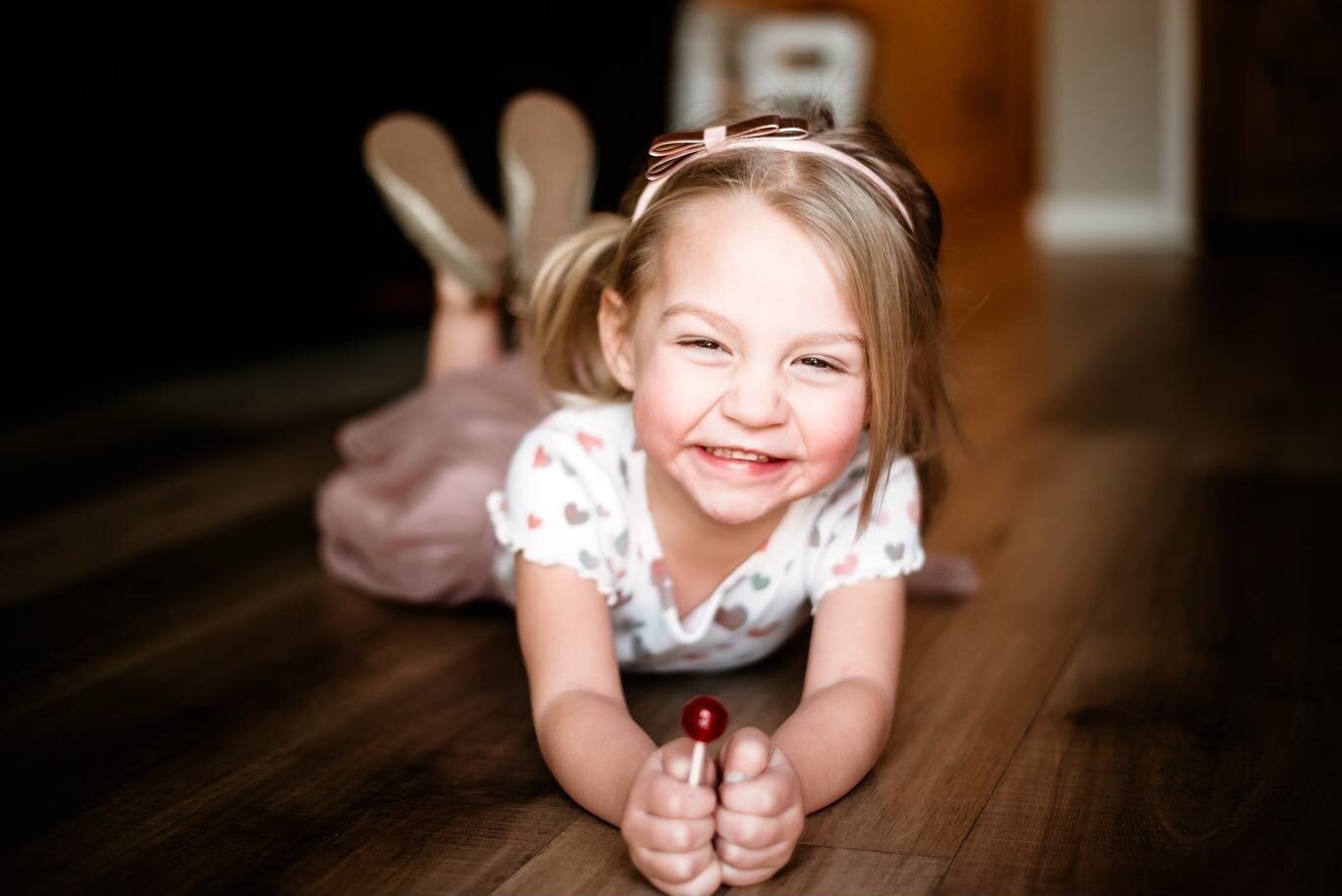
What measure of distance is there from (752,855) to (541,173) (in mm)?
1040

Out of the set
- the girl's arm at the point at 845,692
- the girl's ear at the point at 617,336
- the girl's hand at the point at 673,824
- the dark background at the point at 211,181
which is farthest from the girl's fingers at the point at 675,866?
the dark background at the point at 211,181

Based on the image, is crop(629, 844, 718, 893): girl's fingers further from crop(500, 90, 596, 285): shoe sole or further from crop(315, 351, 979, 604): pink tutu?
crop(500, 90, 596, 285): shoe sole

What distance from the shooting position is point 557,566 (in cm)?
97

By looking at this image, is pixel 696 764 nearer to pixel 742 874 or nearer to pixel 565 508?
pixel 742 874

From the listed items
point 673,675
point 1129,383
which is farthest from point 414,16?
point 673,675

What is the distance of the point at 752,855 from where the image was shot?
2.47 ft

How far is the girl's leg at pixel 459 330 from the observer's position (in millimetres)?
1582

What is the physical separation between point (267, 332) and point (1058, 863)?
7.10ft

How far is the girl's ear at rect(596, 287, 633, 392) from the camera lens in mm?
984

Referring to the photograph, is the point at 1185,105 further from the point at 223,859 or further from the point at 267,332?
the point at 223,859

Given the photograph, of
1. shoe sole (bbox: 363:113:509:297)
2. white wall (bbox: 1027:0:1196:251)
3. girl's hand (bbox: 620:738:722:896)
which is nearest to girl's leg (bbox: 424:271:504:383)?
shoe sole (bbox: 363:113:509:297)

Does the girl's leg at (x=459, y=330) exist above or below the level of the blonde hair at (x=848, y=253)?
below

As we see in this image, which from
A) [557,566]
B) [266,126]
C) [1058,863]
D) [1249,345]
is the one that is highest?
[266,126]

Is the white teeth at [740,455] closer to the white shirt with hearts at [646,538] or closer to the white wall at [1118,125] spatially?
the white shirt with hearts at [646,538]
